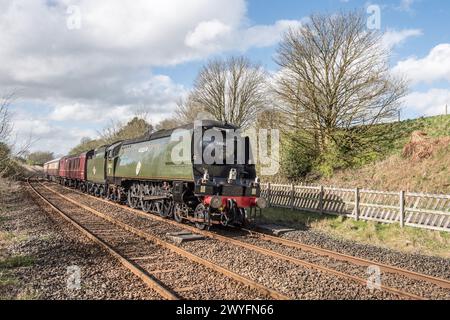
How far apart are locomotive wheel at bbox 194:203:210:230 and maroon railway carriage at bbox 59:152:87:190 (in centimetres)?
1733

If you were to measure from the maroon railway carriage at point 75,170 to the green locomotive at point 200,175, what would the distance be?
44.5 feet

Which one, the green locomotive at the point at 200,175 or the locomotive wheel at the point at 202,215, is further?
the green locomotive at the point at 200,175

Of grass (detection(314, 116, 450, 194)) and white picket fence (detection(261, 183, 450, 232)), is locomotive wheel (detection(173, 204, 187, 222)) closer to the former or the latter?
white picket fence (detection(261, 183, 450, 232))

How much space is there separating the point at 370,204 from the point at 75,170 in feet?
79.7

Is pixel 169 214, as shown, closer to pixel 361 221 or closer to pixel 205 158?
pixel 205 158

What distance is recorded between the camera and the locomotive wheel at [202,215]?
10953 millimetres

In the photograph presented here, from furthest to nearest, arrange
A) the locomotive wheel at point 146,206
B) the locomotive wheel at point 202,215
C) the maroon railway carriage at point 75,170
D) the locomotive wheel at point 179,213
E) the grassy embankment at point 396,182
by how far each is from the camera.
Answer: the maroon railway carriage at point 75,170 → the locomotive wheel at point 146,206 → the locomotive wheel at point 179,213 → the locomotive wheel at point 202,215 → the grassy embankment at point 396,182

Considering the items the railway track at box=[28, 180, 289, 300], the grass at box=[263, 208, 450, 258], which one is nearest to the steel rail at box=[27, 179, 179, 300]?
the railway track at box=[28, 180, 289, 300]

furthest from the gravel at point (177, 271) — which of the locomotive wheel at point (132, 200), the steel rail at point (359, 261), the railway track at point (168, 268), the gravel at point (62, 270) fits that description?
the locomotive wheel at point (132, 200)

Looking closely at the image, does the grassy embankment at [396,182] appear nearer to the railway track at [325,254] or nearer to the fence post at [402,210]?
the fence post at [402,210]

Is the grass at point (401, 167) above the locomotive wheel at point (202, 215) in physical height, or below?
above

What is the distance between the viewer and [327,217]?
13711 millimetres

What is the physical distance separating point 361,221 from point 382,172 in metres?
5.40
